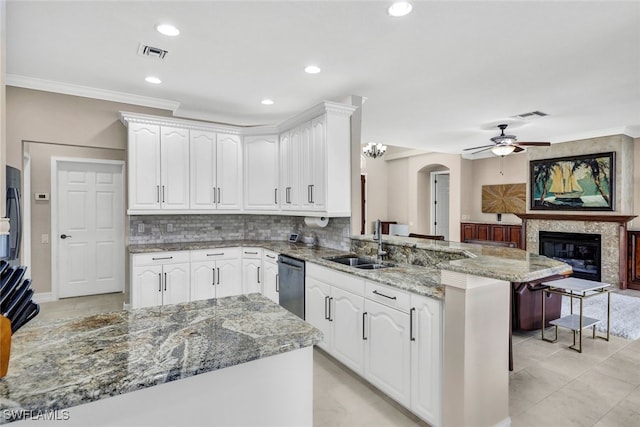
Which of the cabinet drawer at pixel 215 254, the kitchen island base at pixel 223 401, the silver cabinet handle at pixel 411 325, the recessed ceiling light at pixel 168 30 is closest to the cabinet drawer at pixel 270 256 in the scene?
the cabinet drawer at pixel 215 254

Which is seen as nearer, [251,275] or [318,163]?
[318,163]

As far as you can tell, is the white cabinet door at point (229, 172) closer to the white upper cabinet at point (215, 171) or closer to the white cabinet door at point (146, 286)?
the white upper cabinet at point (215, 171)

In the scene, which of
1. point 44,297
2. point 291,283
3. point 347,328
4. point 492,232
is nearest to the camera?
point 347,328

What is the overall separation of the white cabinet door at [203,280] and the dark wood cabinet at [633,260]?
668cm

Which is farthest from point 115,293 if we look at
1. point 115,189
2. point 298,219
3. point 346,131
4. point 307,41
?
point 307,41

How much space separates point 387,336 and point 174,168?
3251 millimetres

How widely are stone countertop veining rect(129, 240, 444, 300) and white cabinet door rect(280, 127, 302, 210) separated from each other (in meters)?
0.58

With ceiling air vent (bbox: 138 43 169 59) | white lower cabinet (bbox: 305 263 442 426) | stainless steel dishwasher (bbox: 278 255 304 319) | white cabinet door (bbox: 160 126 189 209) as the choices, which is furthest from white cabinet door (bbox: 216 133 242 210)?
white lower cabinet (bbox: 305 263 442 426)

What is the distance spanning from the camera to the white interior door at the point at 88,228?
4949mm

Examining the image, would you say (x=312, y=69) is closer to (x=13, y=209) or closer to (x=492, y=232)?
(x=13, y=209)

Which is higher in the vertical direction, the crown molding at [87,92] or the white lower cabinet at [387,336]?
the crown molding at [87,92]

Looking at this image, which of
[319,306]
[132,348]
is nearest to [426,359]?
[319,306]

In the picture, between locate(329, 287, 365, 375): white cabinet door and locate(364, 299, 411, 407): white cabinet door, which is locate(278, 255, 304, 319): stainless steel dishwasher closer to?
locate(329, 287, 365, 375): white cabinet door

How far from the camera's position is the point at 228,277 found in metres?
4.30
